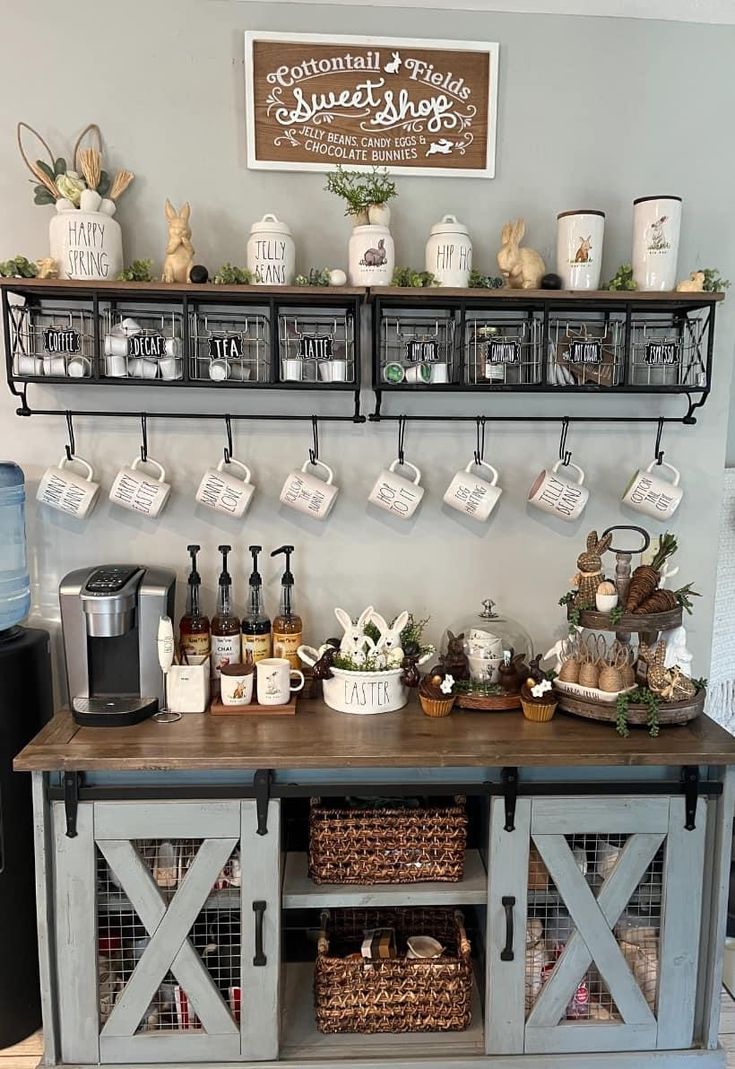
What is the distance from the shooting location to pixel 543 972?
1763mm

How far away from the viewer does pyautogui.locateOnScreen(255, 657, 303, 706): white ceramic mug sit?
187 centimetres

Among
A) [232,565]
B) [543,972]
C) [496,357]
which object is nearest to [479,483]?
[496,357]

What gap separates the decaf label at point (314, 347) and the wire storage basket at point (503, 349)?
1.17 feet

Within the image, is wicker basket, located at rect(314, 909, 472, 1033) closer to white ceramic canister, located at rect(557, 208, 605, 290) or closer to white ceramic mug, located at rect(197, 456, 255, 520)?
white ceramic mug, located at rect(197, 456, 255, 520)

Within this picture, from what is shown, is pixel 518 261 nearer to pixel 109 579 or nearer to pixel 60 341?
pixel 60 341

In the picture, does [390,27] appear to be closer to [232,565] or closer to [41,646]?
[232,565]

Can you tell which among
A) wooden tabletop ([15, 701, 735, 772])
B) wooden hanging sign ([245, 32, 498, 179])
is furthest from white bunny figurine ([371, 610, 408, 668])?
wooden hanging sign ([245, 32, 498, 179])

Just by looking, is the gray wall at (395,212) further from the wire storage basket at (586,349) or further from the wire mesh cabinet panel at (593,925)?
the wire mesh cabinet panel at (593,925)

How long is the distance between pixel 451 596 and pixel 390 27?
1468mm

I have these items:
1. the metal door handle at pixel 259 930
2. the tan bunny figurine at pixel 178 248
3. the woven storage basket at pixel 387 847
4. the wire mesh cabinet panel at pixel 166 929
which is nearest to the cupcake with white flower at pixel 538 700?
the woven storage basket at pixel 387 847

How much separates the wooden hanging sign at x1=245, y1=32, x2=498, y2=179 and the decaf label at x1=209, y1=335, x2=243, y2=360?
0.46 m

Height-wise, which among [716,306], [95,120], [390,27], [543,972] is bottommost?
[543,972]

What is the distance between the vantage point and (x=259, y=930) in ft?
5.48

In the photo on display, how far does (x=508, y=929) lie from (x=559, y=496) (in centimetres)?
102
